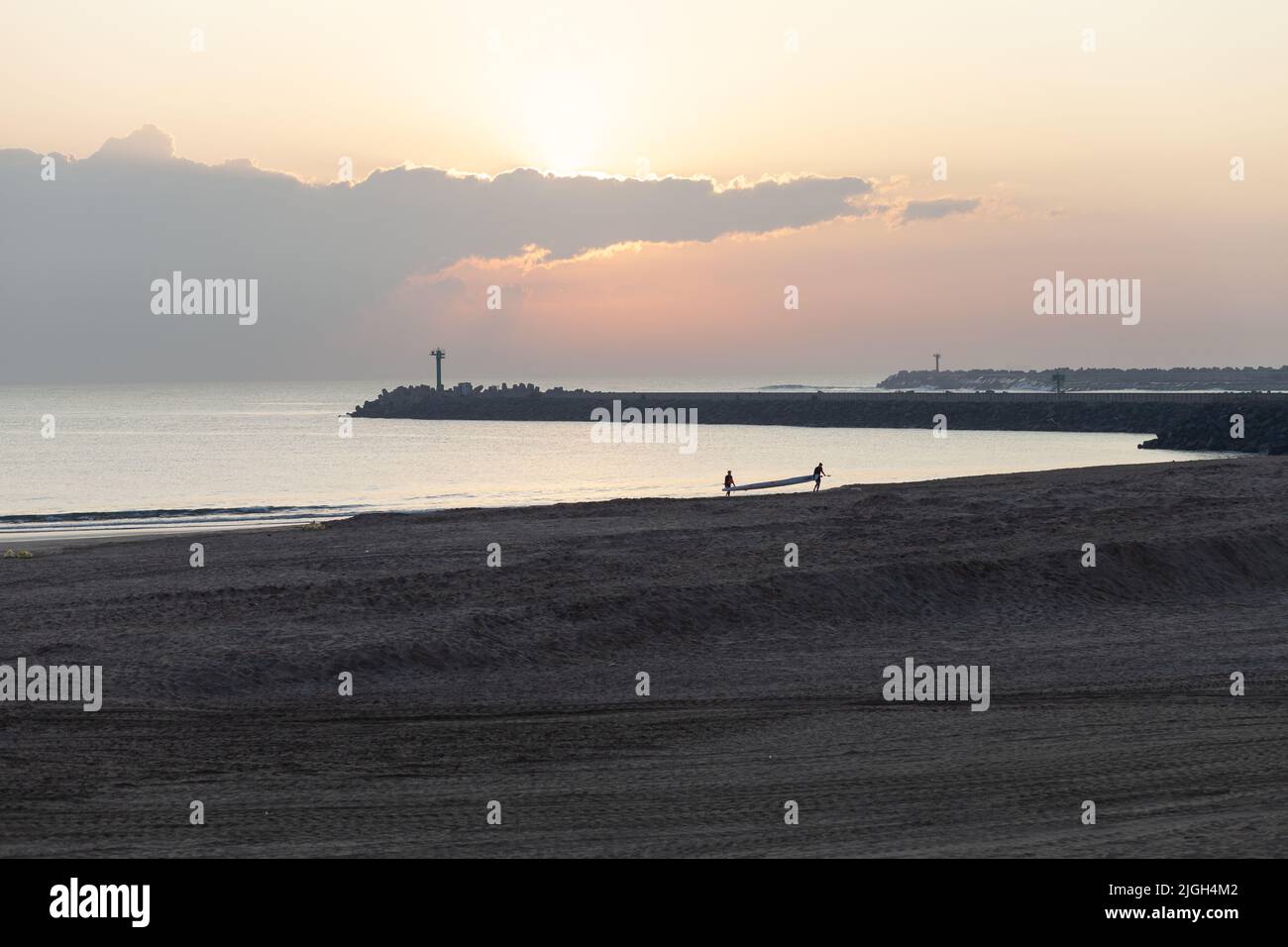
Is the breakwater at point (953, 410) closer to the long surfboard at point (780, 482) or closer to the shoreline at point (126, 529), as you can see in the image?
the long surfboard at point (780, 482)

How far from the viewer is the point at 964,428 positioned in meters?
121

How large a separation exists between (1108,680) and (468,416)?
5601 inches

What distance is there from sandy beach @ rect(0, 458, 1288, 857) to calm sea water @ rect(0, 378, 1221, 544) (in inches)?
744

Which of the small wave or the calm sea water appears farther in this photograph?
the calm sea water

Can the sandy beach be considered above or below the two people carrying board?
below

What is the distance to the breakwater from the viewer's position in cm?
8725

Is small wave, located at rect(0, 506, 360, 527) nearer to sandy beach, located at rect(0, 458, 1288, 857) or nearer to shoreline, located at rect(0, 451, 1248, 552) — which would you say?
shoreline, located at rect(0, 451, 1248, 552)

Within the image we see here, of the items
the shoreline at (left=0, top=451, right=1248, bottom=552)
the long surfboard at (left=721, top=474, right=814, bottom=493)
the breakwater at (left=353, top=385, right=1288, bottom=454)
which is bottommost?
the shoreline at (left=0, top=451, right=1248, bottom=552)

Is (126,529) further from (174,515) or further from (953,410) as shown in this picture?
(953,410)

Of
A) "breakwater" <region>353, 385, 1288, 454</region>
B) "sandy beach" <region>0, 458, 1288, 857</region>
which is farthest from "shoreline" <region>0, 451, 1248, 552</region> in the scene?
"breakwater" <region>353, 385, 1288, 454</region>

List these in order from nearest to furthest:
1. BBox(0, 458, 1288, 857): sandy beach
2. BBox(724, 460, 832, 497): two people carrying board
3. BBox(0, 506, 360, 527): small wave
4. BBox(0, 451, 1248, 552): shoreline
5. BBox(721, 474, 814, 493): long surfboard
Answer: BBox(0, 458, 1288, 857): sandy beach → BBox(0, 451, 1248, 552): shoreline → BBox(0, 506, 360, 527): small wave → BBox(724, 460, 832, 497): two people carrying board → BBox(721, 474, 814, 493): long surfboard

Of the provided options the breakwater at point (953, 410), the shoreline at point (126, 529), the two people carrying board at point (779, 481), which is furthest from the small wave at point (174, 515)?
the breakwater at point (953, 410)

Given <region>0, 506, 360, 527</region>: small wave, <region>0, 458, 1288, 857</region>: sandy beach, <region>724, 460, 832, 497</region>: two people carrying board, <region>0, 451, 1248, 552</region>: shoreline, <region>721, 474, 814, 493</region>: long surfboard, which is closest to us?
<region>0, 458, 1288, 857</region>: sandy beach
